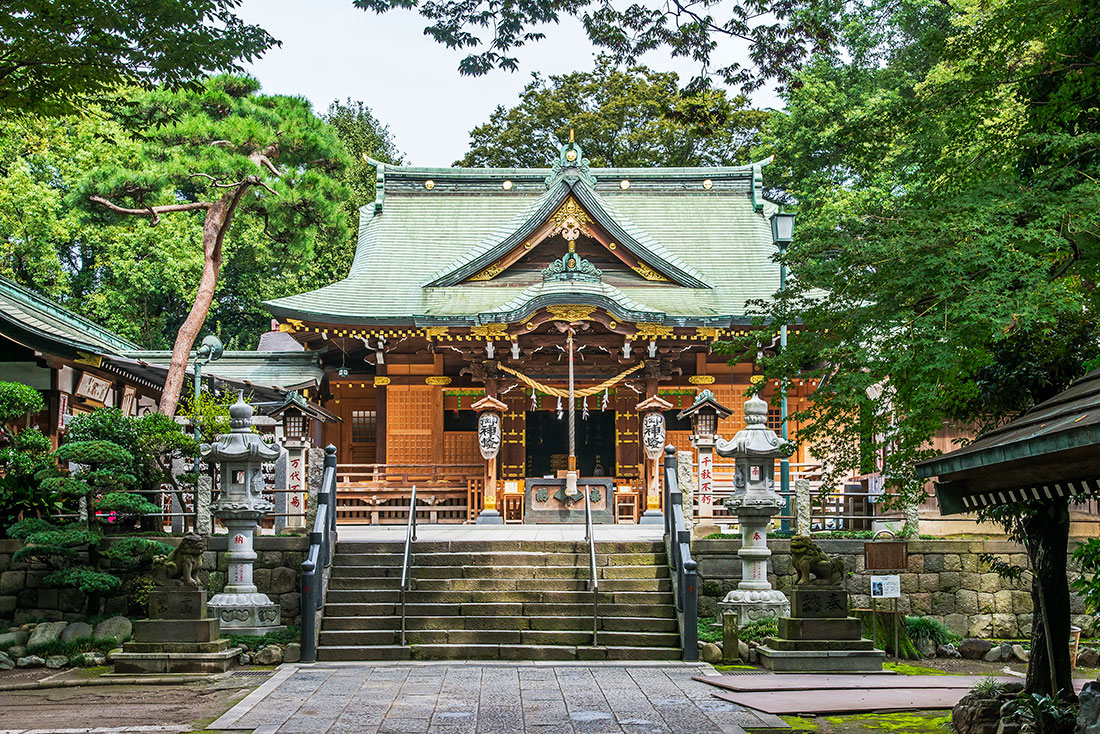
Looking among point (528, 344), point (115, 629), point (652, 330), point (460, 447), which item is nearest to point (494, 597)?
point (115, 629)

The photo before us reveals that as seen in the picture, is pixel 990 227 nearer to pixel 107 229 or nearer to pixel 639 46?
pixel 639 46

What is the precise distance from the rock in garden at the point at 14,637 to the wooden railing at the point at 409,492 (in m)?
7.03

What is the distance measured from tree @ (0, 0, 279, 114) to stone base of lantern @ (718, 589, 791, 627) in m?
8.77

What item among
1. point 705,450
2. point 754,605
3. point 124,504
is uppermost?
point 705,450

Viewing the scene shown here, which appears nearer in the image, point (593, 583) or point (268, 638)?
point (593, 583)

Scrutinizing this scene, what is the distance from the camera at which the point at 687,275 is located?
2305cm

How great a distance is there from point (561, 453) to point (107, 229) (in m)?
17.1

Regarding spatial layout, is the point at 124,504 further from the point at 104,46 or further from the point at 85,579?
the point at 104,46

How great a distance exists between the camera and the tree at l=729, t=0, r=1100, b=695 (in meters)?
8.49

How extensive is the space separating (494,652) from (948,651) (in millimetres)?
6236

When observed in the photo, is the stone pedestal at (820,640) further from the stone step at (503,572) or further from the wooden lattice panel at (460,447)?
the wooden lattice panel at (460,447)

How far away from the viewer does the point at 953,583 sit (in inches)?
596

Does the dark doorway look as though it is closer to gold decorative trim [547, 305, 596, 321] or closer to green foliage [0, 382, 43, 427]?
gold decorative trim [547, 305, 596, 321]

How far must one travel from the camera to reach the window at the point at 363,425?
24.6 metres
